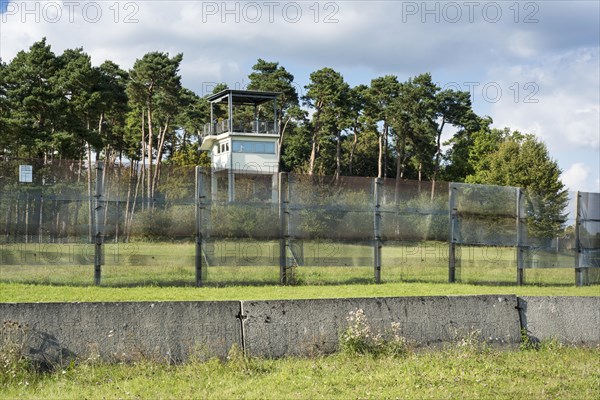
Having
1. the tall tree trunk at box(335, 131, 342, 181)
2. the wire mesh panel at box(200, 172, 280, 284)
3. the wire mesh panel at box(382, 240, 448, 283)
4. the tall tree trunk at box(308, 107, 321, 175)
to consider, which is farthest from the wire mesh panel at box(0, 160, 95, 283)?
the tall tree trunk at box(335, 131, 342, 181)

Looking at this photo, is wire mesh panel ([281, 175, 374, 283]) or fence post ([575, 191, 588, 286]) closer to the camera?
wire mesh panel ([281, 175, 374, 283])

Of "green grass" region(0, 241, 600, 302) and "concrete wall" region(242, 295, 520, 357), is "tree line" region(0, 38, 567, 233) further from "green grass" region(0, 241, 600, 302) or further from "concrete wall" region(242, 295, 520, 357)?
"concrete wall" region(242, 295, 520, 357)

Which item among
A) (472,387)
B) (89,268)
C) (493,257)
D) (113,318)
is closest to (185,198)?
(89,268)

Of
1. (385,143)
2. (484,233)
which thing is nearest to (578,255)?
(484,233)

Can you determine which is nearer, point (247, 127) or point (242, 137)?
point (242, 137)

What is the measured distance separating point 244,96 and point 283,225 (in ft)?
166

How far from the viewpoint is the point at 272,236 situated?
2059cm

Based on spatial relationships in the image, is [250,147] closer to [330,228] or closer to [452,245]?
[452,245]

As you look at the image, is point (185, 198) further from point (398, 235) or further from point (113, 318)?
point (113, 318)

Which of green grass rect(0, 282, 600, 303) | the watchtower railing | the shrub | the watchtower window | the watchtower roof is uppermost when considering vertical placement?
the watchtower roof

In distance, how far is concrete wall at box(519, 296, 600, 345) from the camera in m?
10.9

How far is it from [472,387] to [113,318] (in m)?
3.99

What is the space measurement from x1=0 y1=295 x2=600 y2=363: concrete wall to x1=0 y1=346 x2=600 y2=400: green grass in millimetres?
224

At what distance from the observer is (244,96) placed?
70250 mm
